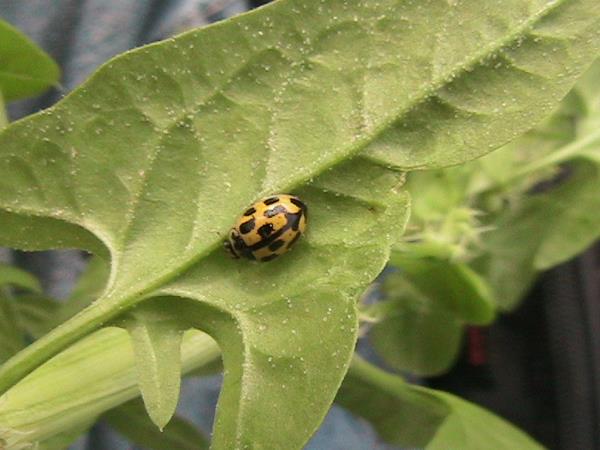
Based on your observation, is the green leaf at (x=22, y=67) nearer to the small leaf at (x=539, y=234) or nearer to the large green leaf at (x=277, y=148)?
the large green leaf at (x=277, y=148)

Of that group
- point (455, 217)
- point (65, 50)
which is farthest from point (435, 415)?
point (65, 50)

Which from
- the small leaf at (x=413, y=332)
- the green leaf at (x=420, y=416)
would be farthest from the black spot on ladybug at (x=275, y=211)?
the small leaf at (x=413, y=332)

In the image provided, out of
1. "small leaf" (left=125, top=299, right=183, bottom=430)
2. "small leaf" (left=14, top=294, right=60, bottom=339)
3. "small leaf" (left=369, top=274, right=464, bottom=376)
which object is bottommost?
"small leaf" (left=369, top=274, right=464, bottom=376)

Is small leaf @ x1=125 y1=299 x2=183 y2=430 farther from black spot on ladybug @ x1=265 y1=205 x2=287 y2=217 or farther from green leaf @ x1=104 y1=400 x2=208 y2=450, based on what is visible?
green leaf @ x1=104 y1=400 x2=208 y2=450

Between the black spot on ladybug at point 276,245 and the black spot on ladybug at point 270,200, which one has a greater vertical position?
the black spot on ladybug at point 270,200

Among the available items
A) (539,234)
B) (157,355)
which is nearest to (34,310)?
(157,355)

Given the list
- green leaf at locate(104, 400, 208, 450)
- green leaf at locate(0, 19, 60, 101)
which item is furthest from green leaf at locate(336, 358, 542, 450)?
green leaf at locate(0, 19, 60, 101)
